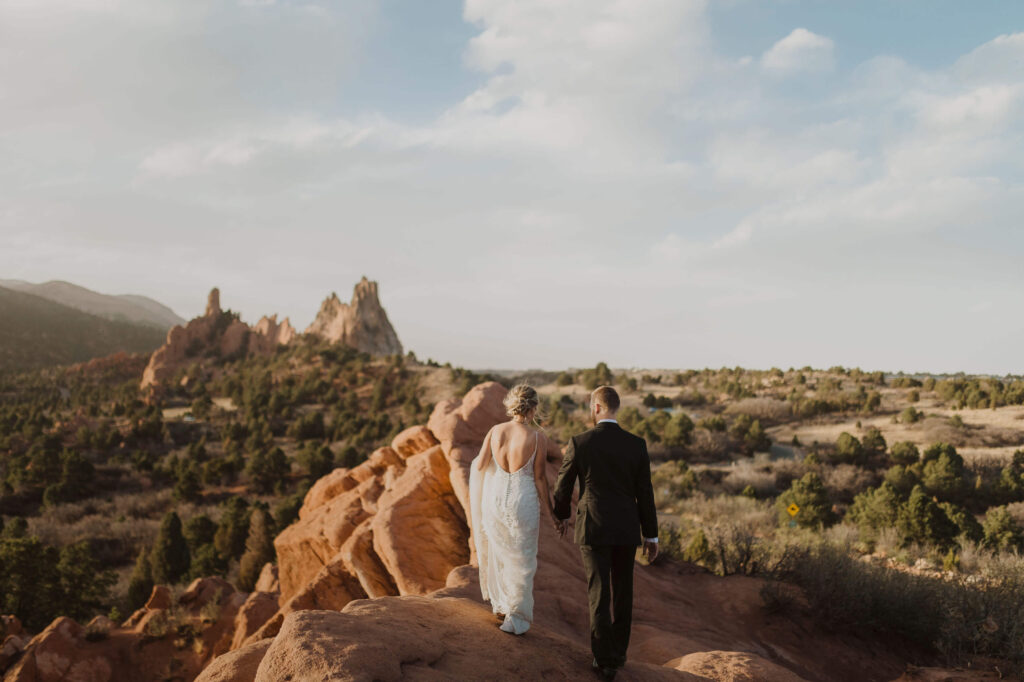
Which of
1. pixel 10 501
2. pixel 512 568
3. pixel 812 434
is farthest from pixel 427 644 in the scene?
pixel 10 501

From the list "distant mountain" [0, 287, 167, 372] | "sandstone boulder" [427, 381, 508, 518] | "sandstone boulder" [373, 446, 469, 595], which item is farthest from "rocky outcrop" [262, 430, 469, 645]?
"distant mountain" [0, 287, 167, 372]

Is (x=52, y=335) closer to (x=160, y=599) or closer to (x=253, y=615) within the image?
(x=160, y=599)

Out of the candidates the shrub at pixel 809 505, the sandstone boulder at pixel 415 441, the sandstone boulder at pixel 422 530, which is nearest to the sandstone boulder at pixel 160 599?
the sandstone boulder at pixel 415 441

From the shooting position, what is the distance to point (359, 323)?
84812mm

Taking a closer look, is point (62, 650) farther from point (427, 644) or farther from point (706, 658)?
point (706, 658)

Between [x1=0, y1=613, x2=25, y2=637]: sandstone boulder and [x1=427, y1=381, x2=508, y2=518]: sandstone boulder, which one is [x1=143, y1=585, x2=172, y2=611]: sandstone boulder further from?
[x1=427, y1=381, x2=508, y2=518]: sandstone boulder

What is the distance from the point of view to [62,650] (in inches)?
A: 477

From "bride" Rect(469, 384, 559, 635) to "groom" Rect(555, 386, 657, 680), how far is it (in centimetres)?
35

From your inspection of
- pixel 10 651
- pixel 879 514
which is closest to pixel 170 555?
pixel 10 651

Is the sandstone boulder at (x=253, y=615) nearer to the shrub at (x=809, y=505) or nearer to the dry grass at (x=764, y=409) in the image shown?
the shrub at (x=809, y=505)

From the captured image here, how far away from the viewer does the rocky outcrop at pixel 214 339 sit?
77.8 meters

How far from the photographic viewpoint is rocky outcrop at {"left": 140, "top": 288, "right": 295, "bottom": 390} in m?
77.8

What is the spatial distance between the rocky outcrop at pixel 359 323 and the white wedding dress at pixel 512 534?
8082 centimetres

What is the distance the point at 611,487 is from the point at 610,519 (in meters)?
0.24
